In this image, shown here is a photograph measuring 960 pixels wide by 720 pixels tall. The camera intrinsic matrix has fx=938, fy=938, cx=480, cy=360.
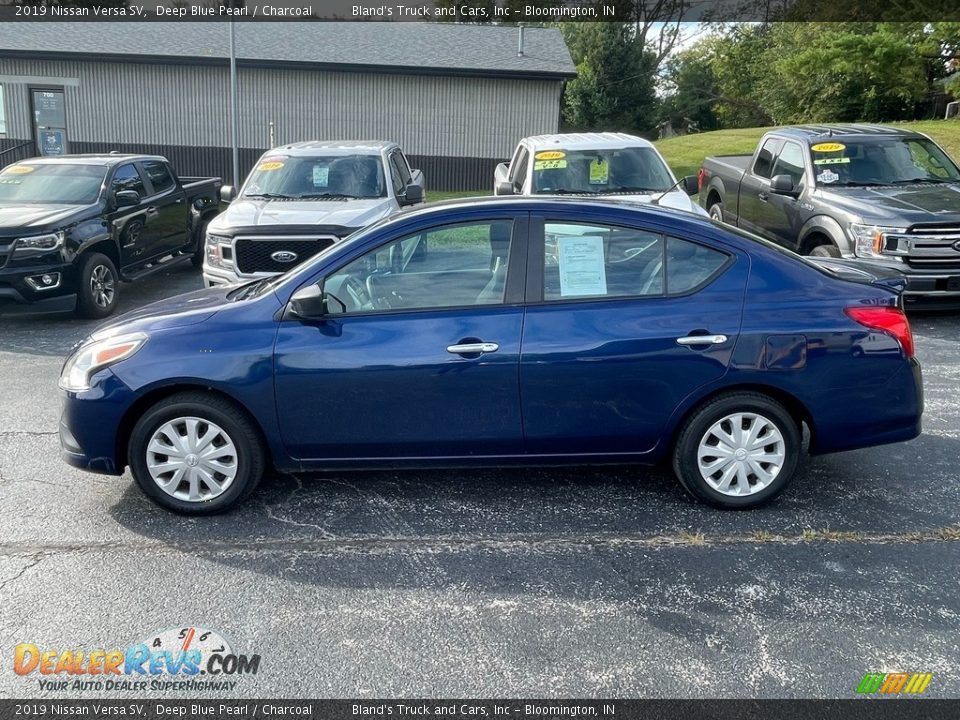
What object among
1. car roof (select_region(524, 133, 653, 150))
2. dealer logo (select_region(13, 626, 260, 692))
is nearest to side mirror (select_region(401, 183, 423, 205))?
car roof (select_region(524, 133, 653, 150))

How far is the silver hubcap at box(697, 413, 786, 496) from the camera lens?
190 inches

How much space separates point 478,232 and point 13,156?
21.6 metres

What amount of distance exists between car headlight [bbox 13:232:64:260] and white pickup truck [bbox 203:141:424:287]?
4.84ft

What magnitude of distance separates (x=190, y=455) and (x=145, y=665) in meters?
1.38

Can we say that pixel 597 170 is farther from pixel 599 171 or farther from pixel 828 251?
pixel 828 251

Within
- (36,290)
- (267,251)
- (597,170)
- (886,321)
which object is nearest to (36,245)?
(36,290)

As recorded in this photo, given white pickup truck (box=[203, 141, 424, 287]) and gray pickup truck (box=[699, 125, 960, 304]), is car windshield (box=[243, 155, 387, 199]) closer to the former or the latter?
white pickup truck (box=[203, 141, 424, 287])

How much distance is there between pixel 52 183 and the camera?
10742 mm

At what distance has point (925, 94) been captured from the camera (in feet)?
102

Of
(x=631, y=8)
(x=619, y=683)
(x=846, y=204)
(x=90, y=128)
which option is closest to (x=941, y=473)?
(x=619, y=683)

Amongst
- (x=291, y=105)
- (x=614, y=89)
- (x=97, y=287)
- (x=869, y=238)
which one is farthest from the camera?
(x=614, y=89)

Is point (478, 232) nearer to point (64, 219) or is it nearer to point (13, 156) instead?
point (64, 219)

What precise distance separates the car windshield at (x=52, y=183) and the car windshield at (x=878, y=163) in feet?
26.7

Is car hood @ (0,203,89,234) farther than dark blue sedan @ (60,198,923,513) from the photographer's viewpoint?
Yes
